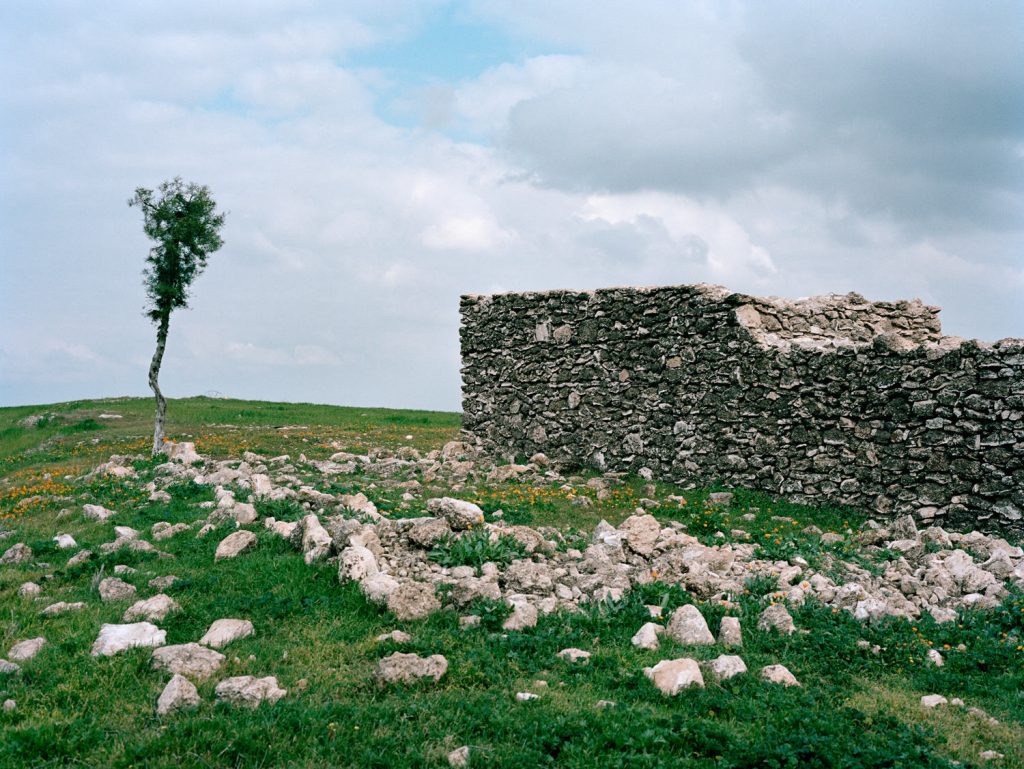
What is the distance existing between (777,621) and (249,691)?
170 inches

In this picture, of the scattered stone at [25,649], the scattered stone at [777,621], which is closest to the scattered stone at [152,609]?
the scattered stone at [25,649]

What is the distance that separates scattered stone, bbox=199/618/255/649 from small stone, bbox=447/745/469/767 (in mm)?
2511

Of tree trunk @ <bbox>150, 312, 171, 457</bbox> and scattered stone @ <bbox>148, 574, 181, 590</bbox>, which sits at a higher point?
tree trunk @ <bbox>150, 312, 171, 457</bbox>

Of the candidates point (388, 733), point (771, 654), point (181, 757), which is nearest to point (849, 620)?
point (771, 654)

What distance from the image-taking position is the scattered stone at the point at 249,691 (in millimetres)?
5258

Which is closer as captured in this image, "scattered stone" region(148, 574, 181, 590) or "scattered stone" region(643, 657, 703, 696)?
"scattered stone" region(643, 657, 703, 696)

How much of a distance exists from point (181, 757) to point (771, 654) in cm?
444

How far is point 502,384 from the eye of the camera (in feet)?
60.1

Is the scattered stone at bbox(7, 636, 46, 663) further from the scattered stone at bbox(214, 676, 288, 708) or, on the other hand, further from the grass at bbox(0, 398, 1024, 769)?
the scattered stone at bbox(214, 676, 288, 708)

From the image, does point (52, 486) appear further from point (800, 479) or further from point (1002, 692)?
point (1002, 692)

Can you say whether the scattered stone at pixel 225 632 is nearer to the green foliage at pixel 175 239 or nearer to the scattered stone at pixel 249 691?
the scattered stone at pixel 249 691

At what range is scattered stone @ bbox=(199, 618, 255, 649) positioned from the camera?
6293 millimetres

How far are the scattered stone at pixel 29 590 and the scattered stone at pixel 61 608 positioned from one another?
2.01ft

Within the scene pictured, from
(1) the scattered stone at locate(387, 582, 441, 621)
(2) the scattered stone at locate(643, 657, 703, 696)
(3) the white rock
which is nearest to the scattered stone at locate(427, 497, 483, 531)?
(1) the scattered stone at locate(387, 582, 441, 621)
